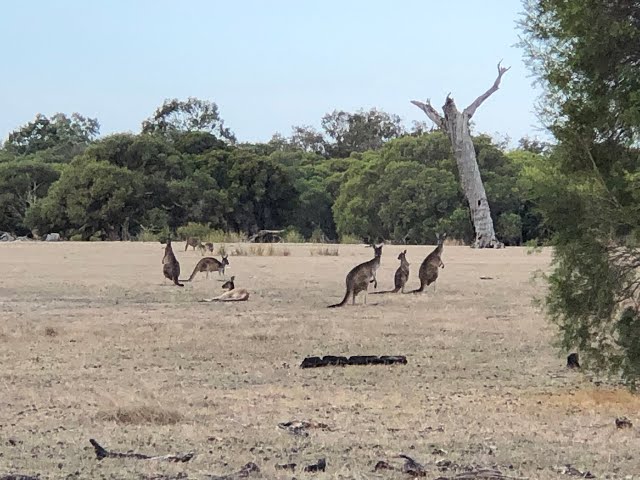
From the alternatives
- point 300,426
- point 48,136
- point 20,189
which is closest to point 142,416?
point 300,426

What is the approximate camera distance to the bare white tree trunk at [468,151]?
34591 mm

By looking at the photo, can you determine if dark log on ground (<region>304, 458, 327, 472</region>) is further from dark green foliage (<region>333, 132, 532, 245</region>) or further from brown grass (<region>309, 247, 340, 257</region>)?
dark green foliage (<region>333, 132, 532, 245</region>)

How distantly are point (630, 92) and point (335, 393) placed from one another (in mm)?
3179

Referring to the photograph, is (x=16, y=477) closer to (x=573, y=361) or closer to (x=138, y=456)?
(x=138, y=456)

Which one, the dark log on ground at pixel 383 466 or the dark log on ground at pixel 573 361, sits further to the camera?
the dark log on ground at pixel 573 361

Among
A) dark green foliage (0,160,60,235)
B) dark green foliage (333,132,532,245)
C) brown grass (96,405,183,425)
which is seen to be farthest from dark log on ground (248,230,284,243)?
brown grass (96,405,183,425)

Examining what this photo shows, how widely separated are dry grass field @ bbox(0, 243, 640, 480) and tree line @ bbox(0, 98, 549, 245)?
91.5 ft

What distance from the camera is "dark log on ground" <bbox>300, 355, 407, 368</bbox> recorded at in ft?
33.8

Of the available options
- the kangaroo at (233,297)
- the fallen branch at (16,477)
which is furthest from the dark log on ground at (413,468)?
the kangaroo at (233,297)

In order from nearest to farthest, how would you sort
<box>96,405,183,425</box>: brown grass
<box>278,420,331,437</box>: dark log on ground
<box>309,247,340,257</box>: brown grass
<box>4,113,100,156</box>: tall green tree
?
<box>278,420,331,437</box>: dark log on ground < <box>96,405,183,425</box>: brown grass < <box>309,247,340,257</box>: brown grass < <box>4,113,100,156</box>: tall green tree

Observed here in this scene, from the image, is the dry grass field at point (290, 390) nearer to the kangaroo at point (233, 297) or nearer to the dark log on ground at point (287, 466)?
the dark log on ground at point (287, 466)

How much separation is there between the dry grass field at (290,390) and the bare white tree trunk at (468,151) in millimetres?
16995

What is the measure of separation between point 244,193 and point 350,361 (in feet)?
139

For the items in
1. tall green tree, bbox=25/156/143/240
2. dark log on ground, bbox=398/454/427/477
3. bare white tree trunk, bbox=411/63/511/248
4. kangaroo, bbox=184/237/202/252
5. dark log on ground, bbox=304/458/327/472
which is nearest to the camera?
dark log on ground, bbox=398/454/427/477
